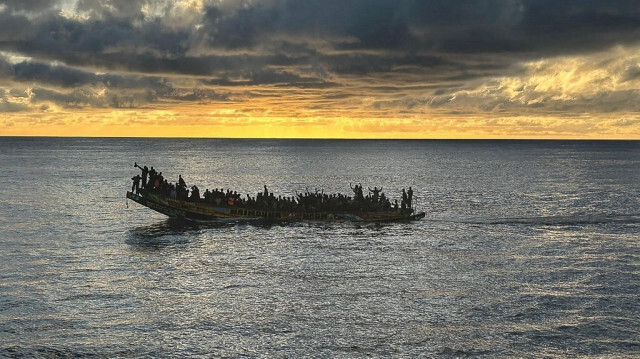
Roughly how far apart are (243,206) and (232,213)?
3.59 ft

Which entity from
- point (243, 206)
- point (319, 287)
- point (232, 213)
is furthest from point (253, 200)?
point (319, 287)

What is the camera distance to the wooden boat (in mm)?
50875

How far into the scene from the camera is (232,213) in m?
51.8

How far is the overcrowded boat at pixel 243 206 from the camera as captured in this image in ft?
167

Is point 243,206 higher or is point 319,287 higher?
point 243,206

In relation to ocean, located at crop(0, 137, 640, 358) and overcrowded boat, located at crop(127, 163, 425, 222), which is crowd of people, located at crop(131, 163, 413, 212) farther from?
ocean, located at crop(0, 137, 640, 358)

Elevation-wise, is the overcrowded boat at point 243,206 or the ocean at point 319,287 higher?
the overcrowded boat at point 243,206

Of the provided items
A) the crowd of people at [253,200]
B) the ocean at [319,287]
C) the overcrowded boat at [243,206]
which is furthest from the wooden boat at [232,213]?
the ocean at [319,287]

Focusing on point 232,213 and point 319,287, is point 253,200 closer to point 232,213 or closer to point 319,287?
point 232,213

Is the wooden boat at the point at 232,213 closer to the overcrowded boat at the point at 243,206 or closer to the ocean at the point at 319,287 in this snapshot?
the overcrowded boat at the point at 243,206

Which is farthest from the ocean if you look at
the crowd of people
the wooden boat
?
the crowd of people

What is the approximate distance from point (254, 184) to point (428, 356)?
7807 cm

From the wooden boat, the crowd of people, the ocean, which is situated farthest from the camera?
the crowd of people

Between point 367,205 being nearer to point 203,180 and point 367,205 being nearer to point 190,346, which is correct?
point 190,346
